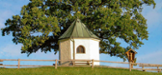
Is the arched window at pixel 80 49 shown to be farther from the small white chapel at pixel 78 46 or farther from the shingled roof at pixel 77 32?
the shingled roof at pixel 77 32

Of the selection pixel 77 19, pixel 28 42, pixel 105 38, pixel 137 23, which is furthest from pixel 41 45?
pixel 137 23

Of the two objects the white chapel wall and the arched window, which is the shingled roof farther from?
the arched window

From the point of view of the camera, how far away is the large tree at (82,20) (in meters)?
28.9

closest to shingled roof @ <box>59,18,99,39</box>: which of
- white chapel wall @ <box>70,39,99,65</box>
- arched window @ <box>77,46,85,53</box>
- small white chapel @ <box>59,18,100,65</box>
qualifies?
small white chapel @ <box>59,18,100,65</box>

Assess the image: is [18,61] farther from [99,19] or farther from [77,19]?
[99,19]

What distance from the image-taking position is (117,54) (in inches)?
1313

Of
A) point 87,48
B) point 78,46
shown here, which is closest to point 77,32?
point 78,46

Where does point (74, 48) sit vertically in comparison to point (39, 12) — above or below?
below

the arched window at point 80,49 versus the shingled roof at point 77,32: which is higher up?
the shingled roof at point 77,32

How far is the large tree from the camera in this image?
28.9 m

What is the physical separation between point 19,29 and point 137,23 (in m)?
16.7

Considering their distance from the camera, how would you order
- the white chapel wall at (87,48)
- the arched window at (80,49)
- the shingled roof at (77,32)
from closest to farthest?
the white chapel wall at (87,48)
the arched window at (80,49)
the shingled roof at (77,32)

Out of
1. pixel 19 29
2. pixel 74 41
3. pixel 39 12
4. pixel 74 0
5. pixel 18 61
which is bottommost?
pixel 18 61

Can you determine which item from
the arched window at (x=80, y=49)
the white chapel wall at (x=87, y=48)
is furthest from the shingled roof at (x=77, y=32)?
the arched window at (x=80, y=49)
